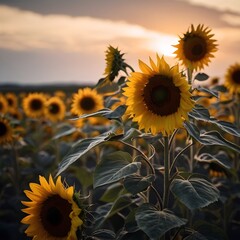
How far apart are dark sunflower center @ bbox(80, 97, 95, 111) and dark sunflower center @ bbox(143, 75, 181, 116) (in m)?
3.17

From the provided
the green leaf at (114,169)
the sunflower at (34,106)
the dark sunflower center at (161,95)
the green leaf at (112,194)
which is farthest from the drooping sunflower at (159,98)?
the sunflower at (34,106)

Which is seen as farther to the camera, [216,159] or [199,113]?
[216,159]

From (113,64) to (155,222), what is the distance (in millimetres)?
1204

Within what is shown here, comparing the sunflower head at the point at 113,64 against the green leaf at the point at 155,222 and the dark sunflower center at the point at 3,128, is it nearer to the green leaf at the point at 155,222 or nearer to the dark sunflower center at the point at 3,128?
the green leaf at the point at 155,222

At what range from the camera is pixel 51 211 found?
7.32 ft

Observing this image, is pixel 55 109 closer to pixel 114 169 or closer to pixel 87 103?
pixel 87 103

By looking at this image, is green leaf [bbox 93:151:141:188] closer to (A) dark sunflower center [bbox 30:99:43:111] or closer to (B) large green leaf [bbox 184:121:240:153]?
(B) large green leaf [bbox 184:121:240:153]

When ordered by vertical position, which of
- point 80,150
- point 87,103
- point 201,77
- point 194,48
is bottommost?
point 87,103

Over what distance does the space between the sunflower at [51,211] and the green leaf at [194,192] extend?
0.55m

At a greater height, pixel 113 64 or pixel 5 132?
pixel 113 64

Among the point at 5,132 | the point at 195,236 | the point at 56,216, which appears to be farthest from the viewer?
the point at 5,132

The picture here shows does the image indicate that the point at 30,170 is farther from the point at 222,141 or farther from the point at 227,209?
the point at 222,141

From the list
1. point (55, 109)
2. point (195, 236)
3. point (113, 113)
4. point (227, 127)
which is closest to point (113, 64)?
point (113, 113)

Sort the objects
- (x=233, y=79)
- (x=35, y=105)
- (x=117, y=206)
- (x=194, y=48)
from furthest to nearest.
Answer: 1. (x=35, y=105)
2. (x=233, y=79)
3. (x=194, y=48)
4. (x=117, y=206)
